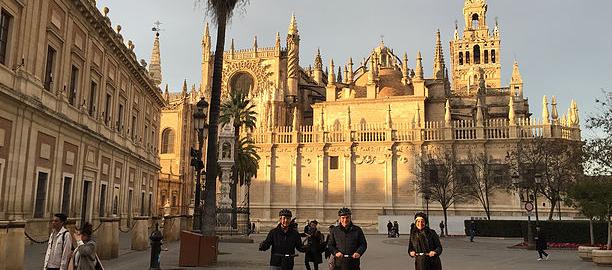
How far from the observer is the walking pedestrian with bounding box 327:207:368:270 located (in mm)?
6387

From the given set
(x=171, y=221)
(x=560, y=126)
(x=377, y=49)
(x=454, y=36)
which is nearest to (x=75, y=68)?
(x=171, y=221)

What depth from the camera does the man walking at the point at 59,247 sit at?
696 cm

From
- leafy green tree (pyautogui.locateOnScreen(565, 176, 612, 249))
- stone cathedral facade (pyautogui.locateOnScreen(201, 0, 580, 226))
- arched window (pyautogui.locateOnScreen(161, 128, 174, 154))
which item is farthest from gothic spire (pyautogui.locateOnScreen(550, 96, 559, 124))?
arched window (pyautogui.locateOnScreen(161, 128, 174, 154))

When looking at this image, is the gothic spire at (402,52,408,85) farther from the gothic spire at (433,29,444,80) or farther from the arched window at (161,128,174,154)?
the arched window at (161,128,174,154)

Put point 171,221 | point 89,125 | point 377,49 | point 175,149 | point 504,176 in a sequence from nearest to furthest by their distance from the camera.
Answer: point 89,125 < point 171,221 < point 504,176 < point 175,149 < point 377,49

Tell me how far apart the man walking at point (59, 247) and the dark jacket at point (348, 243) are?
12.0 ft

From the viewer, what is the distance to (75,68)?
2006 centimetres

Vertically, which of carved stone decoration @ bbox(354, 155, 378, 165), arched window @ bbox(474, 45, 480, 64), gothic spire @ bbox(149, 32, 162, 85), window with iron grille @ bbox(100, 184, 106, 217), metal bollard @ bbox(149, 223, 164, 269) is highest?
arched window @ bbox(474, 45, 480, 64)

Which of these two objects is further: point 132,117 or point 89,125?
point 132,117

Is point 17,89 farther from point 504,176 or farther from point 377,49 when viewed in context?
point 377,49

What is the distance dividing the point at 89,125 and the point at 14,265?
41.2ft

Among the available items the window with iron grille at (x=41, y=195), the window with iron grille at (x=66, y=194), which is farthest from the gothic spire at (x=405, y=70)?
the window with iron grille at (x=41, y=195)

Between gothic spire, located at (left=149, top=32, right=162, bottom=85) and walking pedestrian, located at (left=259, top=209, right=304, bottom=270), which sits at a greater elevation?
gothic spire, located at (left=149, top=32, right=162, bottom=85)

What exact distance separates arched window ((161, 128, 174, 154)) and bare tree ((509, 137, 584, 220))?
131 ft
